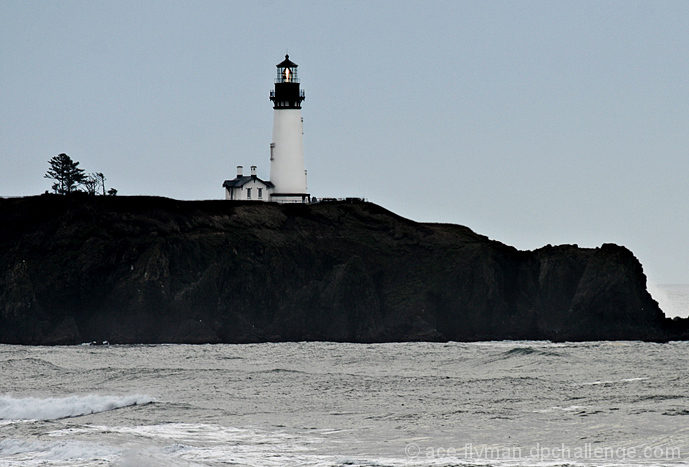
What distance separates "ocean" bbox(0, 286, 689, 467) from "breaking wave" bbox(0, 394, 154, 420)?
0.07 metres

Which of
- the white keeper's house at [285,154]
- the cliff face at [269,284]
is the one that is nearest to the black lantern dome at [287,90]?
the white keeper's house at [285,154]

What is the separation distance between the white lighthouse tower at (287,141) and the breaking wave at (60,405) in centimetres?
5241

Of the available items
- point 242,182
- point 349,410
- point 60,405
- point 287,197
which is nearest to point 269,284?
point 287,197

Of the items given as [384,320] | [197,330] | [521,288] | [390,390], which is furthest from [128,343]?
[390,390]

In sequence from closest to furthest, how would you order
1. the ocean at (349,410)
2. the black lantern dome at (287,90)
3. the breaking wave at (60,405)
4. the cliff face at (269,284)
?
the ocean at (349,410)
the breaking wave at (60,405)
the cliff face at (269,284)
the black lantern dome at (287,90)

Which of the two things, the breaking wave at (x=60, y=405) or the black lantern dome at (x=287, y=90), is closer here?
the breaking wave at (x=60, y=405)

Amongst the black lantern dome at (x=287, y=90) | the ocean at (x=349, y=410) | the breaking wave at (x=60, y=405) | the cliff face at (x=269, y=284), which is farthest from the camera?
the black lantern dome at (x=287, y=90)

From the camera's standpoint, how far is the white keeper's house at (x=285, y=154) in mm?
83062

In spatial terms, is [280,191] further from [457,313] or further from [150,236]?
[457,313]

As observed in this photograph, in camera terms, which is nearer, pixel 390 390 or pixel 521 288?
pixel 390 390

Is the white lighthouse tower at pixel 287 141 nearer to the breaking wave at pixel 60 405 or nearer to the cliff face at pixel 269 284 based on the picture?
the cliff face at pixel 269 284

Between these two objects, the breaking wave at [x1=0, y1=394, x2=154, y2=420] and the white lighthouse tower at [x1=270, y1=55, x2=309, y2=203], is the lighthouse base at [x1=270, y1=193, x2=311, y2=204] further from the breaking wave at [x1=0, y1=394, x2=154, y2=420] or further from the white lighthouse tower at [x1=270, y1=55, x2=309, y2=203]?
the breaking wave at [x1=0, y1=394, x2=154, y2=420]

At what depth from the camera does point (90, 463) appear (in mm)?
21094

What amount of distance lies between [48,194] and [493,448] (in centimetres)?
6038
